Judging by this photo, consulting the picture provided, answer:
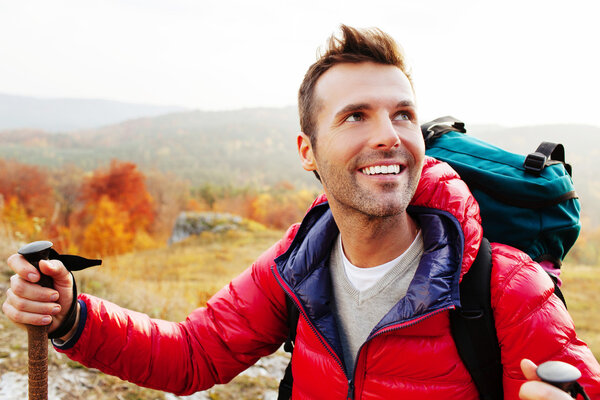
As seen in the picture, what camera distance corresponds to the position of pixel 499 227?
1938mm

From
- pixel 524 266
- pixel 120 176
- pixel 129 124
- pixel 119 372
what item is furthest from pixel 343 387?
pixel 129 124

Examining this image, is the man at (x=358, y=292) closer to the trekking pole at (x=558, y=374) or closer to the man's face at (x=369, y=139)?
the man's face at (x=369, y=139)

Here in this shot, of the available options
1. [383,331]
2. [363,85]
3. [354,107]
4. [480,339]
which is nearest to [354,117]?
[354,107]

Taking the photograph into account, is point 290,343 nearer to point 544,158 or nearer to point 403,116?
point 403,116

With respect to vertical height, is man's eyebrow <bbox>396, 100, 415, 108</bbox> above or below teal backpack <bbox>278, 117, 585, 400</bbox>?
above

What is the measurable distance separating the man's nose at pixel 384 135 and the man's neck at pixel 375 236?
33 centimetres

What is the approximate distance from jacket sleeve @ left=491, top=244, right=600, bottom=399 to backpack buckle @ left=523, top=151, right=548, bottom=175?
1.57ft

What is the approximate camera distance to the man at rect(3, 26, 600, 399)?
165cm

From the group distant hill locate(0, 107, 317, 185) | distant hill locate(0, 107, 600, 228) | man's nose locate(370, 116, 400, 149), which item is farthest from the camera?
distant hill locate(0, 107, 317, 185)

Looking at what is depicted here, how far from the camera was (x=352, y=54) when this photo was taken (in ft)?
6.67

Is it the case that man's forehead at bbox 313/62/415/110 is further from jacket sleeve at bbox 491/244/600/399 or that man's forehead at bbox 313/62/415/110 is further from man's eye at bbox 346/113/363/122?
jacket sleeve at bbox 491/244/600/399

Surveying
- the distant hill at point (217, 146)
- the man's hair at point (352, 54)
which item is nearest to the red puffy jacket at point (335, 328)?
the man's hair at point (352, 54)

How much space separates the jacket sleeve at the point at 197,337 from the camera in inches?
80.7

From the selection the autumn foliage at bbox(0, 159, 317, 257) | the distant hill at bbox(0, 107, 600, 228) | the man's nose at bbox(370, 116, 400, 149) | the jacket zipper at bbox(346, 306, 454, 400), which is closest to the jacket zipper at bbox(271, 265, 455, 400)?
the jacket zipper at bbox(346, 306, 454, 400)
